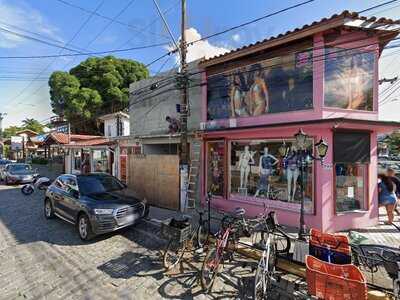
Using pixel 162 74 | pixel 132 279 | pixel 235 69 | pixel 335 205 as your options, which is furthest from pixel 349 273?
pixel 162 74

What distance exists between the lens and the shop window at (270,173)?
7991 millimetres

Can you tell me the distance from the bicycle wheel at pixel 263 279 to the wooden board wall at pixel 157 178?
583 centimetres

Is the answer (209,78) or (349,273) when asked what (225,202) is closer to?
(209,78)

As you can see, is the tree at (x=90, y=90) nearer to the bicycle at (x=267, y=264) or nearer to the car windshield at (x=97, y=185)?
the car windshield at (x=97, y=185)

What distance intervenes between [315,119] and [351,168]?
2.08 metres

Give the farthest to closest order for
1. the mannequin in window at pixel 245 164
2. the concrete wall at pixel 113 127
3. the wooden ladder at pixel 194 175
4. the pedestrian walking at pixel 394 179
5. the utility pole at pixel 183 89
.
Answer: the concrete wall at pixel 113 127 < the wooden ladder at pixel 194 175 < the mannequin in window at pixel 245 164 < the utility pole at pixel 183 89 < the pedestrian walking at pixel 394 179

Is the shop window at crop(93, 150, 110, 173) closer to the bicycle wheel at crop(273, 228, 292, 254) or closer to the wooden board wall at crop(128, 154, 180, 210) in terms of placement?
the wooden board wall at crop(128, 154, 180, 210)

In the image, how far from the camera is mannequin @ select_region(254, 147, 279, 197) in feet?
28.8

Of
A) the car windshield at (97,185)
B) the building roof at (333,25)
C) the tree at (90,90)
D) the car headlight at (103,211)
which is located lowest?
the car headlight at (103,211)

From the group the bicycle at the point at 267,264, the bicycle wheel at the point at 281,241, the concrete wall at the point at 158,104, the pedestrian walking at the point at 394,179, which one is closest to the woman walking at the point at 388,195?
the pedestrian walking at the point at 394,179

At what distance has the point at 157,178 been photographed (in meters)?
11.0

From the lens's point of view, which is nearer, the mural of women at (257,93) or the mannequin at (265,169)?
the mannequin at (265,169)

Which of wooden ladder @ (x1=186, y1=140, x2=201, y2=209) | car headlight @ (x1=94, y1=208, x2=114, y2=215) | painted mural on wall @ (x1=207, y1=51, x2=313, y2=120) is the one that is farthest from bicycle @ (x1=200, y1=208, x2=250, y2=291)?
painted mural on wall @ (x1=207, y1=51, x2=313, y2=120)

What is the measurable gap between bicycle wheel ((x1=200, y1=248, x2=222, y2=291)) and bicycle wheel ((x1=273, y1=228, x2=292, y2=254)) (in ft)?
4.23
